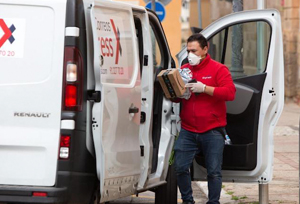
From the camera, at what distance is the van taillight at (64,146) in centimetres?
676

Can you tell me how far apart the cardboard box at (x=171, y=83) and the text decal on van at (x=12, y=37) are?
160cm

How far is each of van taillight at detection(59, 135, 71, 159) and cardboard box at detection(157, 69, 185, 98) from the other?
147 cm

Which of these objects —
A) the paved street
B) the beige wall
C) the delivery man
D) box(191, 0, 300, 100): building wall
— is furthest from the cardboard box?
the beige wall

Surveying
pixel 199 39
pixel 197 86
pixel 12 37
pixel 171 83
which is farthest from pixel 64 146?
pixel 199 39

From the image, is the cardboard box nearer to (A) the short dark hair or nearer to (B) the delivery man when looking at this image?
(B) the delivery man

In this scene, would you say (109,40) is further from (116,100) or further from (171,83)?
(171,83)

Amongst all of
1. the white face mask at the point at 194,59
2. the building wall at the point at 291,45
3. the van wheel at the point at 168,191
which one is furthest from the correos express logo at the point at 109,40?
the building wall at the point at 291,45

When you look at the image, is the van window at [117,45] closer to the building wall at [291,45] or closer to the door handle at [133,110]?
the door handle at [133,110]

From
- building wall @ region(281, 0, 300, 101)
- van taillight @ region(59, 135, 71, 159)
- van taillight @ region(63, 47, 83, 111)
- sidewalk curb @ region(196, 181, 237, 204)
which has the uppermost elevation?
building wall @ region(281, 0, 300, 101)

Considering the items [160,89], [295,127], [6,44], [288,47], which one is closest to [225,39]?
[160,89]

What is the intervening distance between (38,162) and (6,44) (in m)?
0.92

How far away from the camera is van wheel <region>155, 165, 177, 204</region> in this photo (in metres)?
8.82

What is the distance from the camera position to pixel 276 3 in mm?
27672

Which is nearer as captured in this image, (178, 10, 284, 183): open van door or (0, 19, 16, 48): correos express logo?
(0, 19, 16, 48): correos express logo
